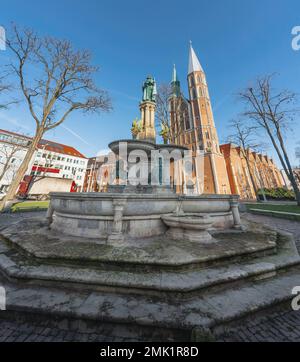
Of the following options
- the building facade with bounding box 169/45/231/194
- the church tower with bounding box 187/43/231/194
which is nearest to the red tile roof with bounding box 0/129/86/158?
the building facade with bounding box 169/45/231/194

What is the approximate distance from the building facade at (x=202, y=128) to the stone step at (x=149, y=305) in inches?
1252

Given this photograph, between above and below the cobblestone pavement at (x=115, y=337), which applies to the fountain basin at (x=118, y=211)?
above

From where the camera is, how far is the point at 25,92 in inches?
452

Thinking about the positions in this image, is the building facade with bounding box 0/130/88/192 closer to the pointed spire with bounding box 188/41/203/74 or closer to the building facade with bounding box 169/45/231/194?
the building facade with bounding box 169/45/231/194

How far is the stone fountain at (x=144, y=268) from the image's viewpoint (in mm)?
1884

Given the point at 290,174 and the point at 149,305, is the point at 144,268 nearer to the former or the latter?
the point at 149,305

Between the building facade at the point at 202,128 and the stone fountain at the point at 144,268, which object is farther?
the building facade at the point at 202,128

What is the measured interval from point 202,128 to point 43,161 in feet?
132

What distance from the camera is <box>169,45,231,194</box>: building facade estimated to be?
3400 centimetres

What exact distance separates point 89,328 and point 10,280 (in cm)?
183

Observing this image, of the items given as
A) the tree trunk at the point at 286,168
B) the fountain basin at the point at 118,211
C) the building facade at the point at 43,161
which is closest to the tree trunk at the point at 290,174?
the tree trunk at the point at 286,168

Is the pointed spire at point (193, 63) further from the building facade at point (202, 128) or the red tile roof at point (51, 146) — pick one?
the red tile roof at point (51, 146)

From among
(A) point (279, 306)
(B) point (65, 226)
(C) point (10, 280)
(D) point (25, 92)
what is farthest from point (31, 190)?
(A) point (279, 306)

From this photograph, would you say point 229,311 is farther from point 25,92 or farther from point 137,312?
point 25,92
